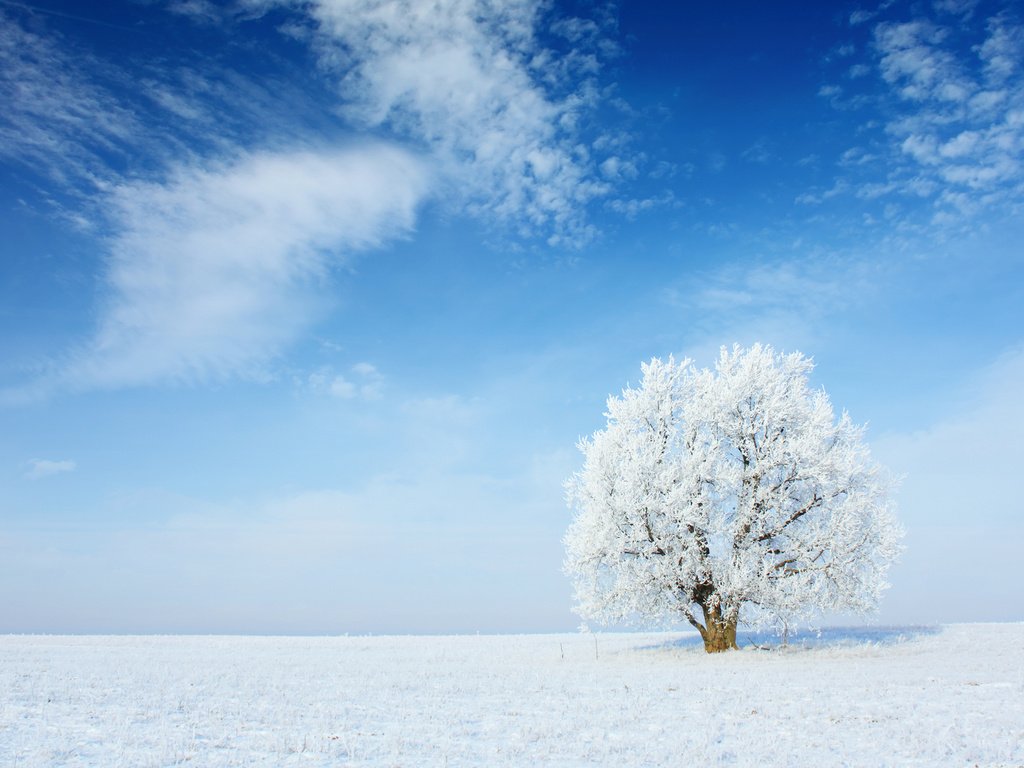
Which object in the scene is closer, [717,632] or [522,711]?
[522,711]

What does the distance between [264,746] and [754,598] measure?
23665 millimetres

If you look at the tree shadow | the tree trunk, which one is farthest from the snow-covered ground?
the tree shadow

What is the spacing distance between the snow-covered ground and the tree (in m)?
2.76

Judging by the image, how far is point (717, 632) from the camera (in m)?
34.1

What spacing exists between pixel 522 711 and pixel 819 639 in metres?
27.6

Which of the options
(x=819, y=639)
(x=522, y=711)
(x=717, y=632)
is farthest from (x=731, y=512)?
(x=522, y=711)

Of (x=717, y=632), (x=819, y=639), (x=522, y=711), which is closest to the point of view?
(x=522, y=711)

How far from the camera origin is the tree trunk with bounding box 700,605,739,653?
33875mm

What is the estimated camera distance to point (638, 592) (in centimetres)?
3281

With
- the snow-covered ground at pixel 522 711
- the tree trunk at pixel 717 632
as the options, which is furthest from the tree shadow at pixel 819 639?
the snow-covered ground at pixel 522 711

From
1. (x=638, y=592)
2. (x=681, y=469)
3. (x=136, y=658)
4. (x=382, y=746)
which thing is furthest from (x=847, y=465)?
(x=136, y=658)

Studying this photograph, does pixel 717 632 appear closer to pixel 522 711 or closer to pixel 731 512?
pixel 731 512

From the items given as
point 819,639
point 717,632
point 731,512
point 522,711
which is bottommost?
point 522,711

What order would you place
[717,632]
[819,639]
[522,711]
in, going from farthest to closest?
[819,639]
[717,632]
[522,711]
